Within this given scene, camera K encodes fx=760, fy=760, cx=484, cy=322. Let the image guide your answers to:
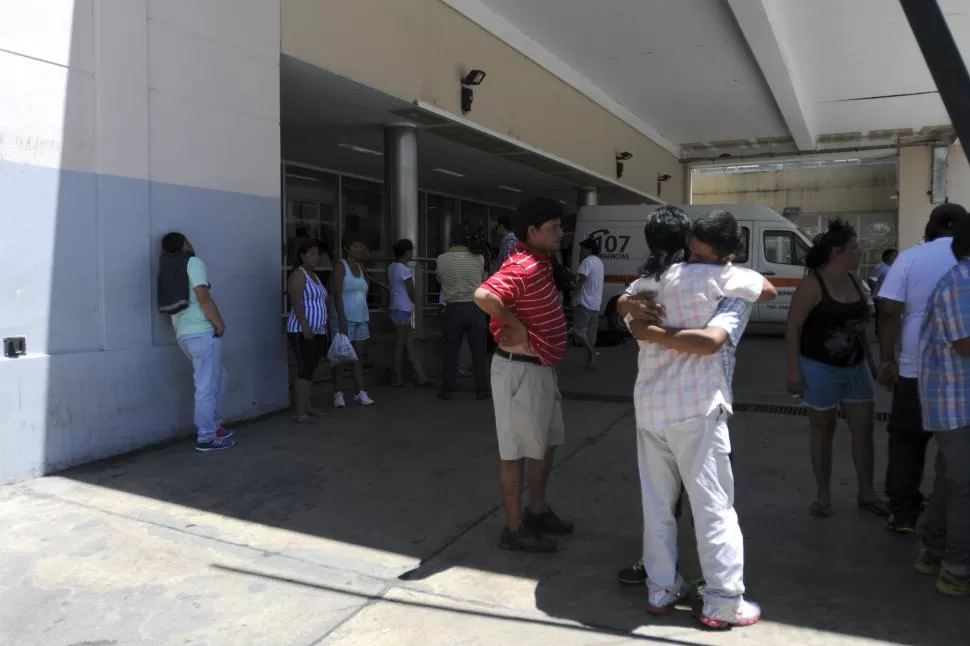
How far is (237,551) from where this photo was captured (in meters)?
3.86

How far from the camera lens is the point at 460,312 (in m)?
7.68

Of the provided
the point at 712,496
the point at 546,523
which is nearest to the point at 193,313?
the point at 546,523

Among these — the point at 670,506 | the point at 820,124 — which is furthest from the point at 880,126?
the point at 670,506

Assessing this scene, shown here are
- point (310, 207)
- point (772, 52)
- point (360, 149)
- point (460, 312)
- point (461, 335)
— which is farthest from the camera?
point (310, 207)

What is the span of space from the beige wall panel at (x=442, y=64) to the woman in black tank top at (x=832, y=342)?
16.9 ft

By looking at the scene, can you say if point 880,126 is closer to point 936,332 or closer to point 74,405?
point 936,332

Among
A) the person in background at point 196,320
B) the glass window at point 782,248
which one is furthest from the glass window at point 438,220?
the person in background at point 196,320

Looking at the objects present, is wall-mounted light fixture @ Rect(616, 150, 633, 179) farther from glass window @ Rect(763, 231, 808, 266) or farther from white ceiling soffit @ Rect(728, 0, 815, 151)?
glass window @ Rect(763, 231, 808, 266)

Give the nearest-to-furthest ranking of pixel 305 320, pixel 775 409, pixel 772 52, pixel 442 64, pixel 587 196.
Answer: pixel 305 320, pixel 775 409, pixel 442 64, pixel 772 52, pixel 587 196

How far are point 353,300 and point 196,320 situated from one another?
6.50 ft

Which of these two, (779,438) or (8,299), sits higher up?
(8,299)

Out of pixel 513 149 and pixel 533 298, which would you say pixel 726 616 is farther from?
pixel 513 149

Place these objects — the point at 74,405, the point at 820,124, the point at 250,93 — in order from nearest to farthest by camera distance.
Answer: the point at 74,405 → the point at 250,93 → the point at 820,124

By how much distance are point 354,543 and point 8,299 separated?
2.80 m
